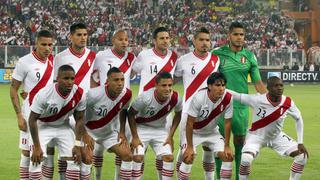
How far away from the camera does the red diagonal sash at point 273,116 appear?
399 inches

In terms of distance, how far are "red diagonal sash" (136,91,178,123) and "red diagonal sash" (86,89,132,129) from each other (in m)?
0.42

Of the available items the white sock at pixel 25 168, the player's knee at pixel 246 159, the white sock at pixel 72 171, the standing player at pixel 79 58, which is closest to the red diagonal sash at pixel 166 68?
the standing player at pixel 79 58

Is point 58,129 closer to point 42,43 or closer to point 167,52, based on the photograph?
point 42,43

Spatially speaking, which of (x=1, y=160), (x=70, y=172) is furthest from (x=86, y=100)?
(x=1, y=160)

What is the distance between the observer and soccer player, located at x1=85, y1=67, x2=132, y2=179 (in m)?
9.44

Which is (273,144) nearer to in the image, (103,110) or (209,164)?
(209,164)

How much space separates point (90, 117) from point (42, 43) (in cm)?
121

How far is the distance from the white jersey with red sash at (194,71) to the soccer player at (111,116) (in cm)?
106

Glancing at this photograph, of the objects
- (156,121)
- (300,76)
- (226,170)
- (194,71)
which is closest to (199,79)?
(194,71)

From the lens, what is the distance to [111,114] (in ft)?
32.2

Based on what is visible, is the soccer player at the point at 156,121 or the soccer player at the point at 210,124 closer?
the soccer player at the point at 210,124

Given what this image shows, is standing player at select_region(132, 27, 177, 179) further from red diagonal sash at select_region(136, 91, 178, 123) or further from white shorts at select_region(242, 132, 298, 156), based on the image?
white shorts at select_region(242, 132, 298, 156)

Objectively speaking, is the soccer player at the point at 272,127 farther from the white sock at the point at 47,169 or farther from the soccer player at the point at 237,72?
the white sock at the point at 47,169

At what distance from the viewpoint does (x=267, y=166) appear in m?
12.7
